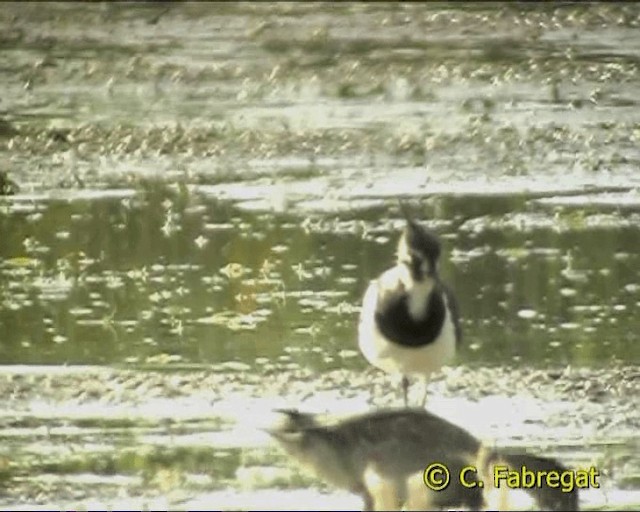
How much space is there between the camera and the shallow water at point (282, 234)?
31.1 ft

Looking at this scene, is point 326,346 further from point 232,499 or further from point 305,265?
point 232,499

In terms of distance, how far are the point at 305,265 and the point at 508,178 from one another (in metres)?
3.31

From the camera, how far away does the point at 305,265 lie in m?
12.8

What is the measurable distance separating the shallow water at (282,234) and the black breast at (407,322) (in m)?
0.40

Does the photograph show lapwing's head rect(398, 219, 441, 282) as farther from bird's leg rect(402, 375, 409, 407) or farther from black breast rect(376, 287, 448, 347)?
bird's leg rect(402, 375, 409, 407)

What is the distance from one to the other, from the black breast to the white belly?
0.03 metres

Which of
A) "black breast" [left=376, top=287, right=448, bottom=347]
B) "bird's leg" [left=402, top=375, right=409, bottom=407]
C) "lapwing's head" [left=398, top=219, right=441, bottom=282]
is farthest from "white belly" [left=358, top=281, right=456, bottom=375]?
"lapwing's head" [left=398, top=219, right=441, bottom=282]

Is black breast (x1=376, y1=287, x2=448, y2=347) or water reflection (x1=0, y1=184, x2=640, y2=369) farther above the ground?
water reflection (x1=0, y1=184, x2=640, y2=369)

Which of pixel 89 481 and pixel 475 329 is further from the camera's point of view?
pixel 475 329

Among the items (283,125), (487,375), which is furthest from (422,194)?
(487,375)

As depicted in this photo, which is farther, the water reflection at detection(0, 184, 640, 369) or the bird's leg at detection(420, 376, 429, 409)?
the water reflection at detection(0, 184, 640, 369)

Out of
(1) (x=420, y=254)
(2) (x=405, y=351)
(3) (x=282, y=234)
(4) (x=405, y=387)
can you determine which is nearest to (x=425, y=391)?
(4) (x=405, y=387)

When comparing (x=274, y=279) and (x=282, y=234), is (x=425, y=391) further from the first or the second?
(x=282, y=234)

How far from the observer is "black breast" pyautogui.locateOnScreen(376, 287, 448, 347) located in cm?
971
